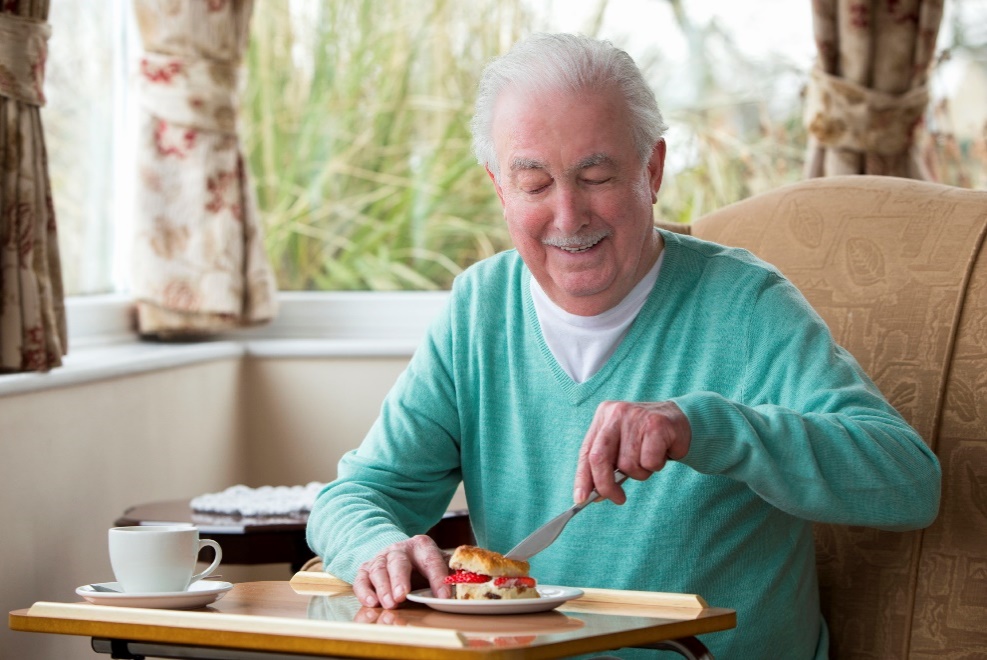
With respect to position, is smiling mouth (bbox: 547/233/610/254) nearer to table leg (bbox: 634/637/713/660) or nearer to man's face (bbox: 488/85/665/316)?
man's face (bbox: 488/85/665/316)

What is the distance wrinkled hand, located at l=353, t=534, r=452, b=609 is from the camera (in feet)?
4.11

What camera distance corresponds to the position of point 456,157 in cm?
324

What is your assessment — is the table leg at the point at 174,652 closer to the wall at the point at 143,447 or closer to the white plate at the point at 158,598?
the white plate at the point at 158,598

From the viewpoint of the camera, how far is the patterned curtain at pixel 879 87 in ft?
9.07

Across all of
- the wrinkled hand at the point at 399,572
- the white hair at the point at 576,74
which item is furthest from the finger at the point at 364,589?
the white hair at the point at 576,74

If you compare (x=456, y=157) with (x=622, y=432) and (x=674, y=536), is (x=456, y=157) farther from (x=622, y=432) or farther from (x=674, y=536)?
(x=622, y=432)

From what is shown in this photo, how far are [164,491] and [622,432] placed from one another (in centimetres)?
159

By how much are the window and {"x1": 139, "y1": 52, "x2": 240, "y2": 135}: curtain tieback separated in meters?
0.15

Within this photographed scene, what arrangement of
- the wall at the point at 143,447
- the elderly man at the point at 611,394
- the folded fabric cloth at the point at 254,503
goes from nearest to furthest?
the elderly man at the point at 611,394, the wall at the point at 143,447, the folded fabric cloth at the point at 254,503

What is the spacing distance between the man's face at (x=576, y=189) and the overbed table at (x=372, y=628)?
0.41 metres

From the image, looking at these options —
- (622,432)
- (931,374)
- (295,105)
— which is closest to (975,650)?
(931,374)

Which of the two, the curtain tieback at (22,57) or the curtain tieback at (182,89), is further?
the curtain tieback at (182,89)

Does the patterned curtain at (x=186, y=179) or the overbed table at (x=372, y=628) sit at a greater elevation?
the patterned curtain at (x=186, y=179)

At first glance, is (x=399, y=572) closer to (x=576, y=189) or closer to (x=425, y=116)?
(x=576, y=189)
